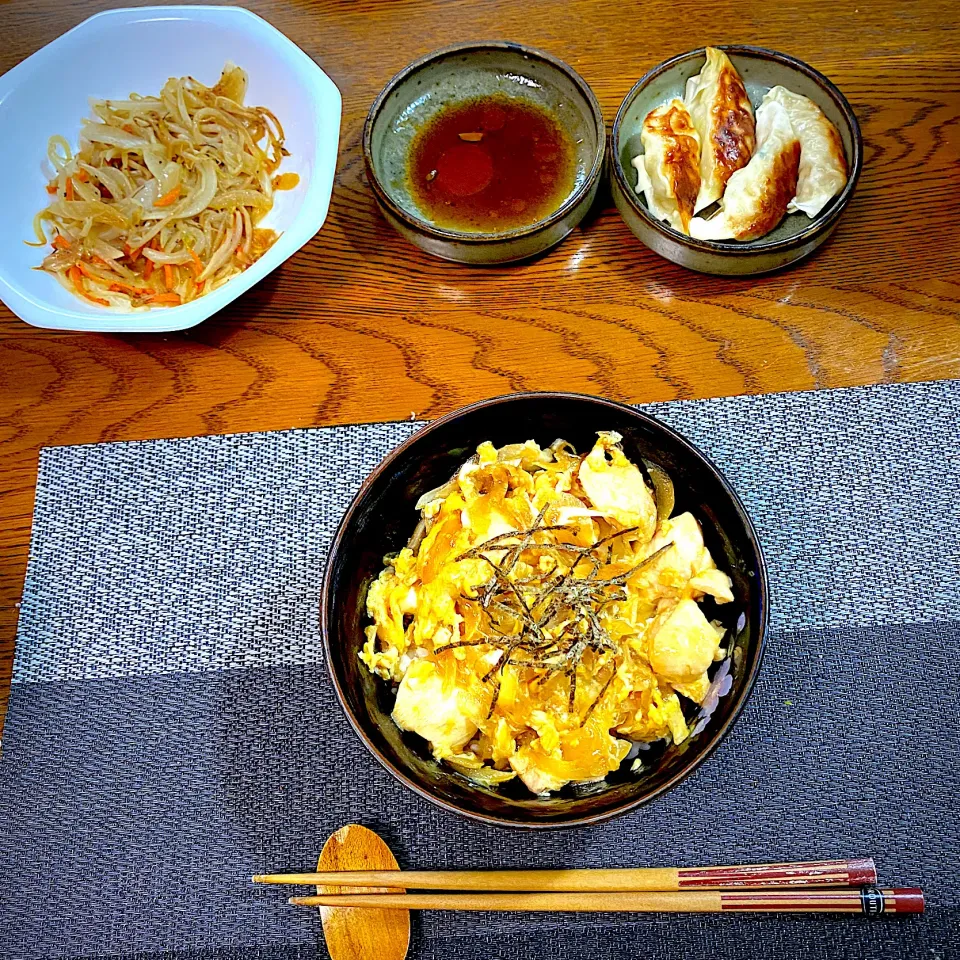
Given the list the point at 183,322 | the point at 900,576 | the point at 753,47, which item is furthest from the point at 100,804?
the point at 753,47

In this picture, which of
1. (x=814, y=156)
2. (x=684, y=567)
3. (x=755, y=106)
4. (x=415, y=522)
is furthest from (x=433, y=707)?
(x=755, y=106)

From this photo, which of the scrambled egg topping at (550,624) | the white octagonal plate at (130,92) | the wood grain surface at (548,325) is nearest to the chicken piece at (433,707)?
the scrambled egg topping at (550,624)

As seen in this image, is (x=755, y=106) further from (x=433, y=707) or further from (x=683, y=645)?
(x=433, y=707)

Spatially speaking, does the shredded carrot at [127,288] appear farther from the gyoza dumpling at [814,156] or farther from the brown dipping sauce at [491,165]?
the gyoza dumpling at [814,156]

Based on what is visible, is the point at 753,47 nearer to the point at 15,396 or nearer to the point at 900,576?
the point at 900,576

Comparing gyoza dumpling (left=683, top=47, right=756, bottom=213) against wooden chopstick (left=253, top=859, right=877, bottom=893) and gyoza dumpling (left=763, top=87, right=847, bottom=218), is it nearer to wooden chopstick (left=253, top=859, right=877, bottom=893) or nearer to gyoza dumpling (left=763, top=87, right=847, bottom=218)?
gyoza dumpling (left=763, top=87, right=847, bottom=218)

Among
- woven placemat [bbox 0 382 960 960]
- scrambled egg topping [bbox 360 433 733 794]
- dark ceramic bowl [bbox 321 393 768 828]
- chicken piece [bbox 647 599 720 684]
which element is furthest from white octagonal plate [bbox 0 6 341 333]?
chicken piece [bbox 647 599 720 684]
